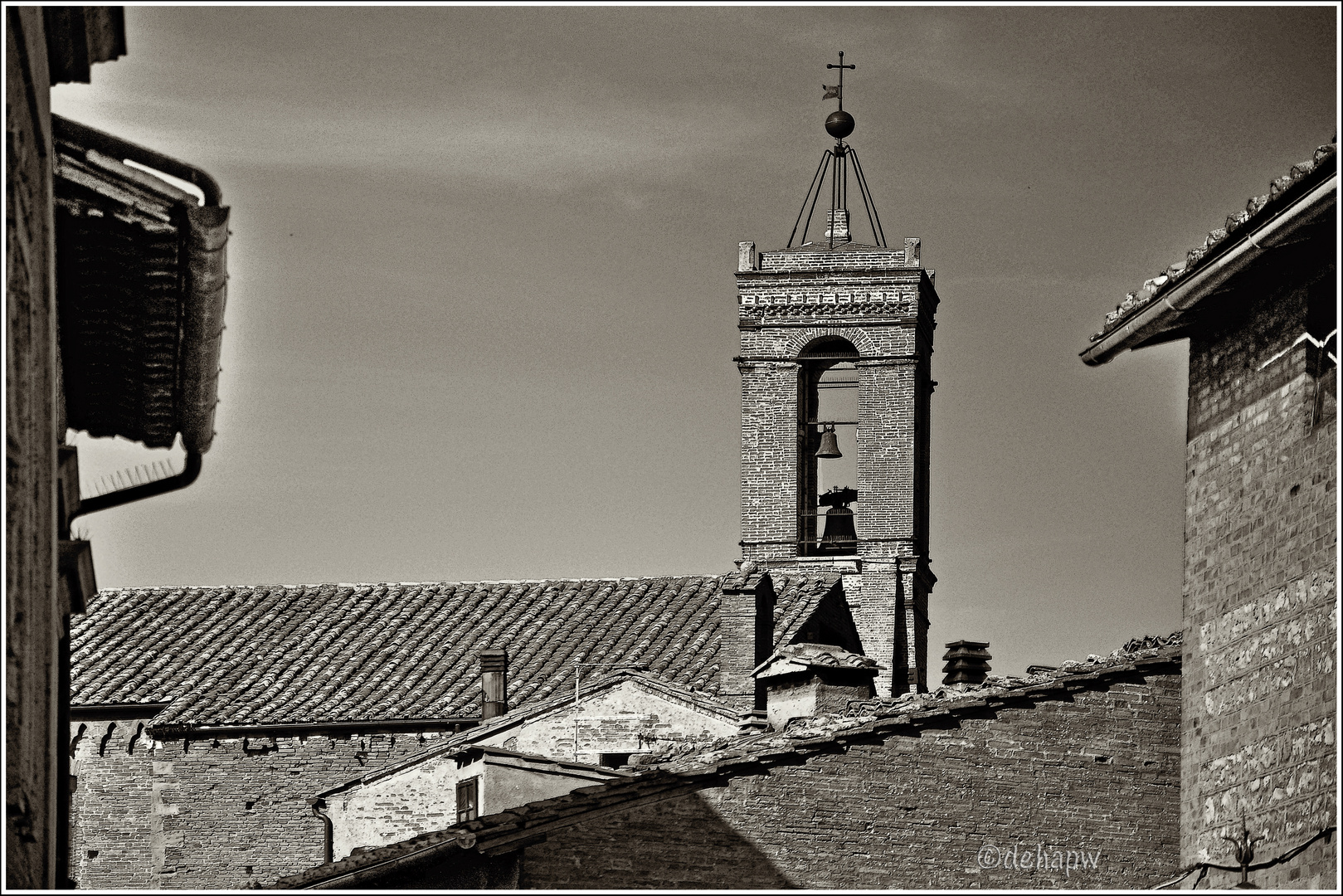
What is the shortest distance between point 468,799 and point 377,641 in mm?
9435

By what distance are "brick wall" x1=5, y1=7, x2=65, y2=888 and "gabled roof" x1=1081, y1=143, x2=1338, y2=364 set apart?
4917mm

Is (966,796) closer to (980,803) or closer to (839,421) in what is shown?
(980,803)

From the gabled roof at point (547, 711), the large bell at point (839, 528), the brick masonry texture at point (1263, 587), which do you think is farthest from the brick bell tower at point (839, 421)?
the brick masonry texture at point (1263, 587)

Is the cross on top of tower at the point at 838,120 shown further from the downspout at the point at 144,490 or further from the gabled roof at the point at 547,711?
the downspout at the point at 144,490

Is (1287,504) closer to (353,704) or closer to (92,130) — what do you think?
(92,130)

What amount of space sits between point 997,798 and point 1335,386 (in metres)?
5.73

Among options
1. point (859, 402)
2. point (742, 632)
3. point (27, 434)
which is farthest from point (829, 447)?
point (27, 434)

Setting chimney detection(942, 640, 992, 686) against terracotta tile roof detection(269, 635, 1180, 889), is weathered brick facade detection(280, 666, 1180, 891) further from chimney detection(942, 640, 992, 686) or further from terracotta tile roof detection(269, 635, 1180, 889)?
chimney detection(942, 640, 992, 686)

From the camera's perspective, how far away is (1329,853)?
9406 millimetres

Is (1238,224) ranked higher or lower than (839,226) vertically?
lower

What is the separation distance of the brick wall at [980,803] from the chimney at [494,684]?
12490 millimetres

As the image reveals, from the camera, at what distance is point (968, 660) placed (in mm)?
18953


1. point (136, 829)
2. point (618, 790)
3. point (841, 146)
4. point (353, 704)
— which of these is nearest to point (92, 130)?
point (618, 790)

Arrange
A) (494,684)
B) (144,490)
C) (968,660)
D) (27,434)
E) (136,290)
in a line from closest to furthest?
(27,434) < (136,290) < (144,490) < (968,660) < (494,684)
